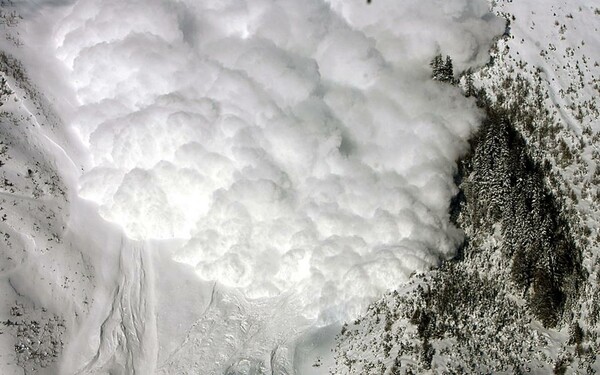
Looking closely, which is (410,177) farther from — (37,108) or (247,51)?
(37,108)

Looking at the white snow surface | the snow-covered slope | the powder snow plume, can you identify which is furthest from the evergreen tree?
the snow-covered slope

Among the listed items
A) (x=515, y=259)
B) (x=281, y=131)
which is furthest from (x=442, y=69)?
(x=515, y=259)

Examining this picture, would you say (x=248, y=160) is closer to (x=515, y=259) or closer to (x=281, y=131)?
(x=281, y=131)

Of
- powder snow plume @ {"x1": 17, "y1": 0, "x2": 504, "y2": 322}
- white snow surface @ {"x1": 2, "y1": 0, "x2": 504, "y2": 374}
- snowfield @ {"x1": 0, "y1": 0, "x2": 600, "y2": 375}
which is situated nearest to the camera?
snowfield @ {"x1": 0, "y1": 0, "x2": 600, "y2": 375}

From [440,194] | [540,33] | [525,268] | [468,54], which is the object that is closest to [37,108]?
[440,194]

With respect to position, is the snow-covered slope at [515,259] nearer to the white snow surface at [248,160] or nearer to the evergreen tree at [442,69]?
the evergreen tree at [442,69]

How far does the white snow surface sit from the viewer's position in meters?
36.5

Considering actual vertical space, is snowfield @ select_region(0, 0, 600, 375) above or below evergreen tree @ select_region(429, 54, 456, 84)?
below

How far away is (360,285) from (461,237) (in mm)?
7894

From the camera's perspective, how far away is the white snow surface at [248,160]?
36.5 metres

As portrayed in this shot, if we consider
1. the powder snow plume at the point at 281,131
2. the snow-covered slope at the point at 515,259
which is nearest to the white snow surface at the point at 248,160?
the powder snow plume at the point at 281,131

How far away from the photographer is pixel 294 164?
41.3m

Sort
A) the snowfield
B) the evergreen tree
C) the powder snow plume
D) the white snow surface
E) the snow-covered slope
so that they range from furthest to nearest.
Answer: the evergreen tree < the powder snow plume < the white snow surface < the snowfield < the snow-covered slope

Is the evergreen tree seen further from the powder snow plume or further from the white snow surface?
the powder snow plume
